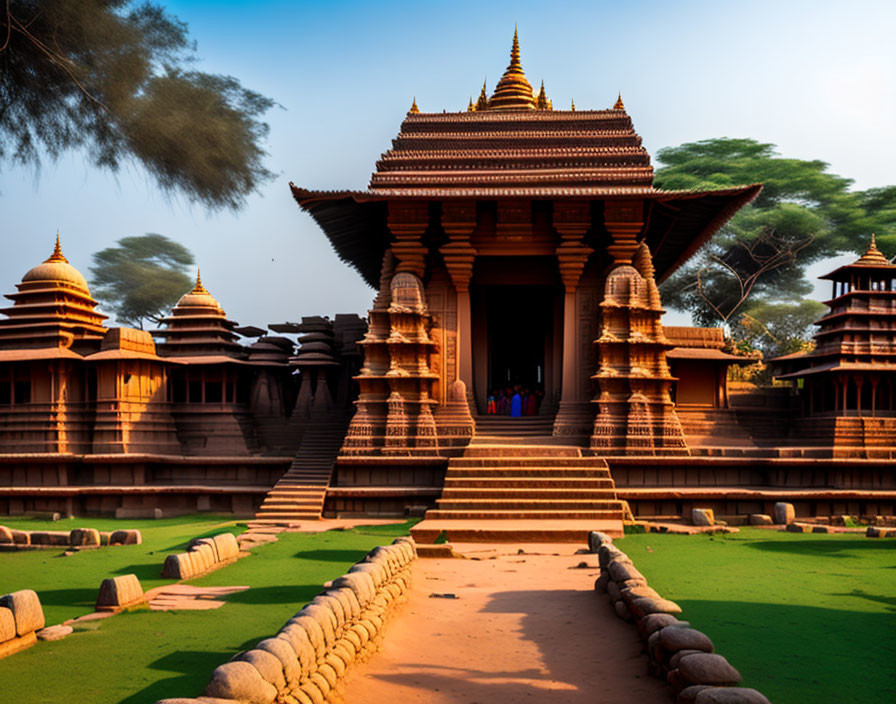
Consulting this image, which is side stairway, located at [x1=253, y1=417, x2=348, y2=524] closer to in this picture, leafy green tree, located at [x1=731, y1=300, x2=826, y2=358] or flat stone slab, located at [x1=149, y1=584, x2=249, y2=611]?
flat stone slab, located at [x1=149, y1=584, x2=249, y2=611]

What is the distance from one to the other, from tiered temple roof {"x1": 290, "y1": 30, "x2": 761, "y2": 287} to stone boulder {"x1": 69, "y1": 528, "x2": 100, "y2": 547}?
334 inches

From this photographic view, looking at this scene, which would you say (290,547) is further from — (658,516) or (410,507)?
(658,516)

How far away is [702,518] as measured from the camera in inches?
569

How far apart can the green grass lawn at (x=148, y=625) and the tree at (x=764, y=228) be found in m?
31.4

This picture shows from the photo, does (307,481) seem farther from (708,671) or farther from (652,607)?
(708,671)

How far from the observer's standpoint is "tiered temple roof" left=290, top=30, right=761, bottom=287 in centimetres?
1786

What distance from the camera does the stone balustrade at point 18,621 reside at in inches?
237

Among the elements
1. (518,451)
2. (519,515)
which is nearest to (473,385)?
(518,451)

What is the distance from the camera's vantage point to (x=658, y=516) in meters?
15.6

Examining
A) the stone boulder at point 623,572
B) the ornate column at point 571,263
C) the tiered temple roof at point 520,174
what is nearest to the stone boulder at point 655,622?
the stone boulder at point 623,572

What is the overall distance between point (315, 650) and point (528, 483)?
31.5 feet

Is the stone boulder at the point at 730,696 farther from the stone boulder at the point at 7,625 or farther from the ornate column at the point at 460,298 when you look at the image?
the ornate column at the point at 460,298

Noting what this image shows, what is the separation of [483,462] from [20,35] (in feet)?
37.6

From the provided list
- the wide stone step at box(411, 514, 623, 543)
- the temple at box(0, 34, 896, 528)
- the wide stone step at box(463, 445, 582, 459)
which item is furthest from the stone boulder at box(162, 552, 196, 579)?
the wide stone step at box(463, 445, 582, 459)
